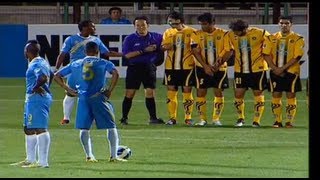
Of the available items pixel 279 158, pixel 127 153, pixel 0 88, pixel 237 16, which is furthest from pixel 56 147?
pixel 237 16

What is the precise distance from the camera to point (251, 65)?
663 inches

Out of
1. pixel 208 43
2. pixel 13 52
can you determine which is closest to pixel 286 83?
pixel 208 43

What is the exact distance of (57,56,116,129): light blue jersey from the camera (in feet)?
38.7

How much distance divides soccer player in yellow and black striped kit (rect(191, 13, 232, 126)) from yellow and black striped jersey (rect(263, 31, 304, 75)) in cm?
79

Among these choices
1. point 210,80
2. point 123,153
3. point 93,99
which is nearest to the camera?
point 93,99

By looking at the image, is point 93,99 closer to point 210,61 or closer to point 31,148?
point 31,148

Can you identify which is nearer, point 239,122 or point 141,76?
point 239,122

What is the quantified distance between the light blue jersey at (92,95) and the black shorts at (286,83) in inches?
208

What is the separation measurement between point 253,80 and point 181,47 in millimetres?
1479

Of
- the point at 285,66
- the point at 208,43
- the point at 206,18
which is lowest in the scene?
the point at 285,66

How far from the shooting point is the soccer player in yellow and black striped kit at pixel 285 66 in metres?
16.5

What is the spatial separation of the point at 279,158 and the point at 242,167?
44.8 inches

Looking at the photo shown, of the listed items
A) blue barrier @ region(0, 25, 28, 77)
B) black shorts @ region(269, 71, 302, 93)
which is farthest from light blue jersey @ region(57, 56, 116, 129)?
blue barrier @ region(0, 25, 28, 77)
